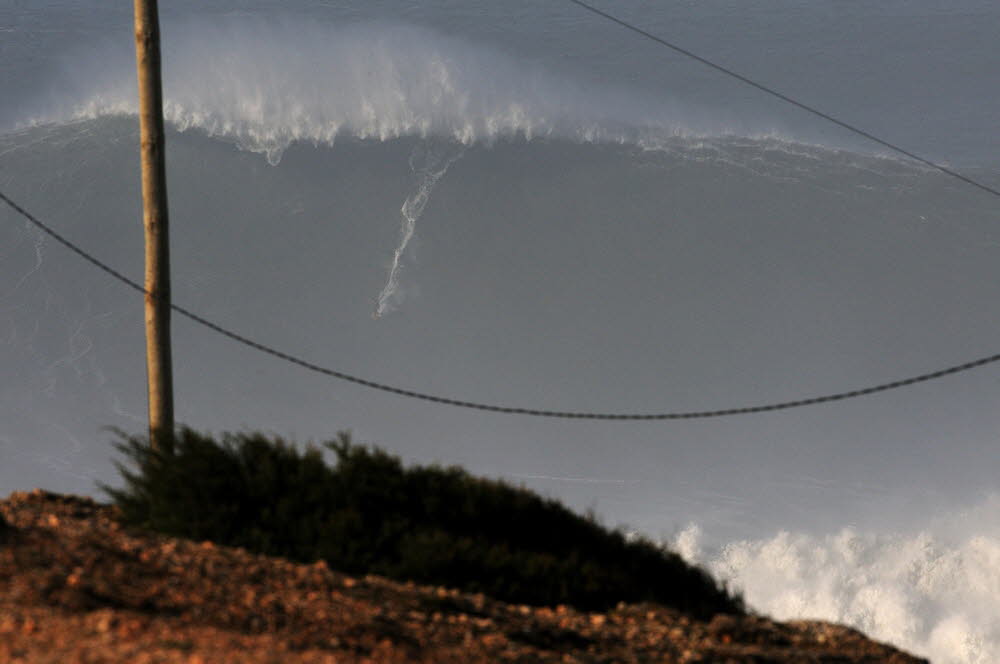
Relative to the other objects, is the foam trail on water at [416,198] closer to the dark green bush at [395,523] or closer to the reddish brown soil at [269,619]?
the dark green bush at [395,523]

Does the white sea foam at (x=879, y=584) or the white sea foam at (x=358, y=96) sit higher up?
the white sea foam at (x=358, y=96)

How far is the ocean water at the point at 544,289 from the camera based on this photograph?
47.8 m

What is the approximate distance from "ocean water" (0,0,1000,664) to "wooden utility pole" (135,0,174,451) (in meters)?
31.6

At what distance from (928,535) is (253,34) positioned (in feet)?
159

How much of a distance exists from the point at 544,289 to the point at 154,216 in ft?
160

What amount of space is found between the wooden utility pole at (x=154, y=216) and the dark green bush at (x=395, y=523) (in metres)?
1.09

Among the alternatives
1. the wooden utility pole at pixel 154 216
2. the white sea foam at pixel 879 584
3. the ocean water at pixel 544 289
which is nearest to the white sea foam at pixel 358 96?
the ocean water at pixel 544 289

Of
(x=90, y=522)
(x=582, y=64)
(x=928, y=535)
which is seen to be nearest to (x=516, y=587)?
(x=90, y=522)

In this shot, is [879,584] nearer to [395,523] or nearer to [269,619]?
[395,523]

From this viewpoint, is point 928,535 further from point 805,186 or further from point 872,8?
point 872,8

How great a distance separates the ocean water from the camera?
47750 mm

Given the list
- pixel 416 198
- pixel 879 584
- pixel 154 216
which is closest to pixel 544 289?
pixel 416 198

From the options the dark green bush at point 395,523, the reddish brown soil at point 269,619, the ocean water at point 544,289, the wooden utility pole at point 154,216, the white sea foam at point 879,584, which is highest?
the ocean water at point 544,289

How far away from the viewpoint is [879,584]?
44.9m
